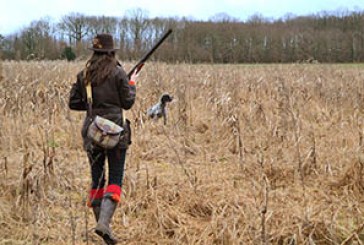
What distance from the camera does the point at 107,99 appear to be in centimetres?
304

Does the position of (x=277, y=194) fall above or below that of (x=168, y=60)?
below

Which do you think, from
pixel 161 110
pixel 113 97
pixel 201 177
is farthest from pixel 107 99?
pixel 161 110

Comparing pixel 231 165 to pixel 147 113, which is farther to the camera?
pixel 147 113

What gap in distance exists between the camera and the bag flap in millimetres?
2933

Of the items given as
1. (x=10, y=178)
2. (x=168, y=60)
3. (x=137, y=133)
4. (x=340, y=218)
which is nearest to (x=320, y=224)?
(x=340, y=218)

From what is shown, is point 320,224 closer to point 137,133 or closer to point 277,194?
point 277,194

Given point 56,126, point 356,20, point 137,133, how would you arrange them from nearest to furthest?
point 137,133
point 56,126
point 356,20

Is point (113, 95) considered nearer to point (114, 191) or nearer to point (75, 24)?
point (114, 191)

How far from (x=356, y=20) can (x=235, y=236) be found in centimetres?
4695

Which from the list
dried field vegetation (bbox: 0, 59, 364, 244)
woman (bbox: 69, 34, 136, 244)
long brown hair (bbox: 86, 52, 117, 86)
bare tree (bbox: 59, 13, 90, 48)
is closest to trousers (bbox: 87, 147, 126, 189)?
woman (bbox: 69, 34, 136, 244)

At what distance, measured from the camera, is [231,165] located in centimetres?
491

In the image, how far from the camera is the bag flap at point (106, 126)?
9.62ft

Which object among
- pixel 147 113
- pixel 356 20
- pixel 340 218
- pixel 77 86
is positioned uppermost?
pixel 356 20

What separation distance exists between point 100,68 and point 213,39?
831 inches
